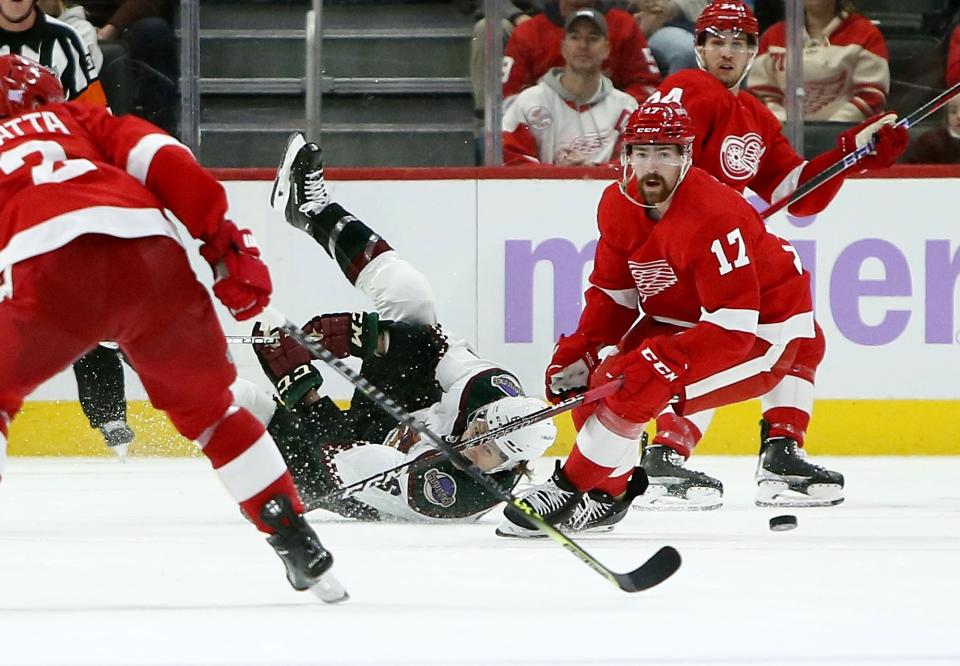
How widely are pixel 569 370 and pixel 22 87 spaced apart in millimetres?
1347

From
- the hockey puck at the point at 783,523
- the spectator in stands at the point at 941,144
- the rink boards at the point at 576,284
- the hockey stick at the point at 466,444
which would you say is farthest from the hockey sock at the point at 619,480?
the spectator in stands at the point at 941,144

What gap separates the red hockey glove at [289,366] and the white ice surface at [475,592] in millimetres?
301

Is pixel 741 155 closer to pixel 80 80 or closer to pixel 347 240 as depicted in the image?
pixel 347 240

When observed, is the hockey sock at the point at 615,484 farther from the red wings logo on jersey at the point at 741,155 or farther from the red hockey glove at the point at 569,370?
the red wings logo on jersey at the point at 741,155

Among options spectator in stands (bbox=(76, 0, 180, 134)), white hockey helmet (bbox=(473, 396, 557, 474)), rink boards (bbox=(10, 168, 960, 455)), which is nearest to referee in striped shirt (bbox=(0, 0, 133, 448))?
spectator in stands (bbox=(76, 0, 180, 134))

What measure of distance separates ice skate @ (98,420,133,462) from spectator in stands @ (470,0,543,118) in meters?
1.48

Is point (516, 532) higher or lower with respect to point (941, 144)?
lower

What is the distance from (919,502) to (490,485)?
157cm

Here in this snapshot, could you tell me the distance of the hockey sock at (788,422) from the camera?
3.88 metres

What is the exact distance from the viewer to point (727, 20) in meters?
3.99

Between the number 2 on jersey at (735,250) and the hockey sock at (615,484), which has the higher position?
the number 2 on jersey at (735,250)

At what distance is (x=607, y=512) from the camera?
3248 millimetres

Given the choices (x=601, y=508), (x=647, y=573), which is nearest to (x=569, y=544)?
(x=647, y=573)

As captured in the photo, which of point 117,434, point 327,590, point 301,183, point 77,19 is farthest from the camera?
point 77,19
